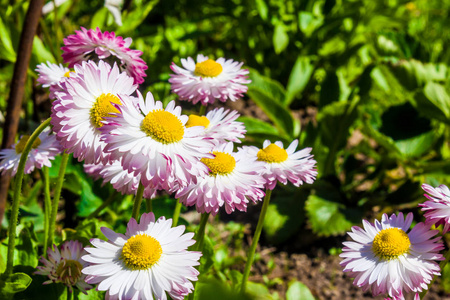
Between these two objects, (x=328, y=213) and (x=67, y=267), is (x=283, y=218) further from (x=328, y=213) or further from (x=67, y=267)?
(x=67, y=267)

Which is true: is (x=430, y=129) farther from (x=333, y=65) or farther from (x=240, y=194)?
(x=240, y=194)

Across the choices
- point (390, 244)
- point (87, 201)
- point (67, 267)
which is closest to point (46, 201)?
point (67, 267)

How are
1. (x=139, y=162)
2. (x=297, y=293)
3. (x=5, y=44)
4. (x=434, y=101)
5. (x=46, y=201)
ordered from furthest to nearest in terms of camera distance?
(x=434, y=101) < (x=5, y=44) < (x=297, y=293) < (x=46, y=201) < (x=139, y=162)

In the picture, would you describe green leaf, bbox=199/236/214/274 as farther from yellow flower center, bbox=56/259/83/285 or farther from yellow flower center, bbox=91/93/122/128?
yellow flower center, bbox=91/93/122/128

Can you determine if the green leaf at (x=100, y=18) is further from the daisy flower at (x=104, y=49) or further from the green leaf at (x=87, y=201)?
the daisy flower at (x=104, y=49)

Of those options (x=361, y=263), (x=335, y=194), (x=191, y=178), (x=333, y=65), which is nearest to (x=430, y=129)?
(x=335, y=194)

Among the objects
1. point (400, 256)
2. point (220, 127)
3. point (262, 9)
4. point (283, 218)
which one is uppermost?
point (220, 127)

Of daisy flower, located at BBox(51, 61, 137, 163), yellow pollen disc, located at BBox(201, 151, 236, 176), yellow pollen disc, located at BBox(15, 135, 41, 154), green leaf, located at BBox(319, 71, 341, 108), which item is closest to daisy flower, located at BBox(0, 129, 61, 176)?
yellow pollen disc, located at BBox(15, 135, 41, 154)
